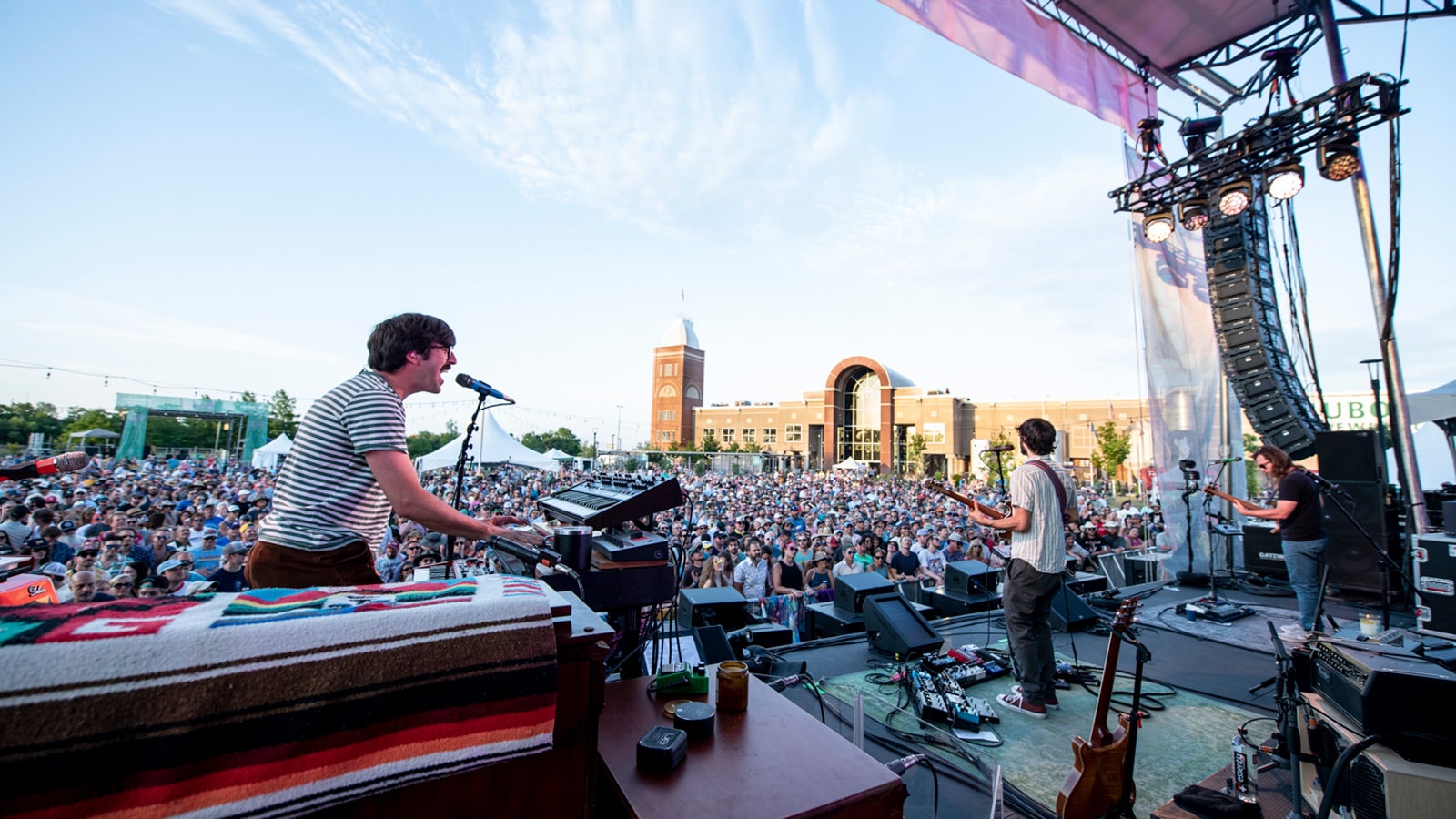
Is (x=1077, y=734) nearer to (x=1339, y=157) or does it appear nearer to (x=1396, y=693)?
(x=1396, y=693)

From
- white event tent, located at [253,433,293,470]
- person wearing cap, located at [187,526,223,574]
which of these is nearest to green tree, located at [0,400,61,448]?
white event tent, located at [253,433,293,470]

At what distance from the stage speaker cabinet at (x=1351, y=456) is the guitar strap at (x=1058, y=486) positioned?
18.3 ft

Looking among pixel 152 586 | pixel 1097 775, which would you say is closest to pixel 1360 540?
pixel 1097 775

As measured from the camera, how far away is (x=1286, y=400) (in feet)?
23.3

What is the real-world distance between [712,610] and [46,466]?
3.81 metres

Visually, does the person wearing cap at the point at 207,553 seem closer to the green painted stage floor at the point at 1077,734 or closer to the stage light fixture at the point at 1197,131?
the green painted stage floor at the point at 1077,734

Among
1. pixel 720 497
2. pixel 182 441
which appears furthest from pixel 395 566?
pixel 182 441

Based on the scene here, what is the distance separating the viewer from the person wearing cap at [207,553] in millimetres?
7246

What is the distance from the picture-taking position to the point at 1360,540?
628 cm

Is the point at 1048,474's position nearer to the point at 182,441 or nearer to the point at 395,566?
the point at 395,566

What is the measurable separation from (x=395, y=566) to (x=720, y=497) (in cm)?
1384

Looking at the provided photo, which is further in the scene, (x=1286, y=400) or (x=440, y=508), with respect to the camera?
(x=1286, y=400)

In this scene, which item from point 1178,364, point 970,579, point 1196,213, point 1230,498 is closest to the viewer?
point 1230,498

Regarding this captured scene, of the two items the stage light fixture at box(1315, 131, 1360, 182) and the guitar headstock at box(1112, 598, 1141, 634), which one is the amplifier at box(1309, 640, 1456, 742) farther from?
the stage light fixture at box(1315, 131, 1360, 182)
